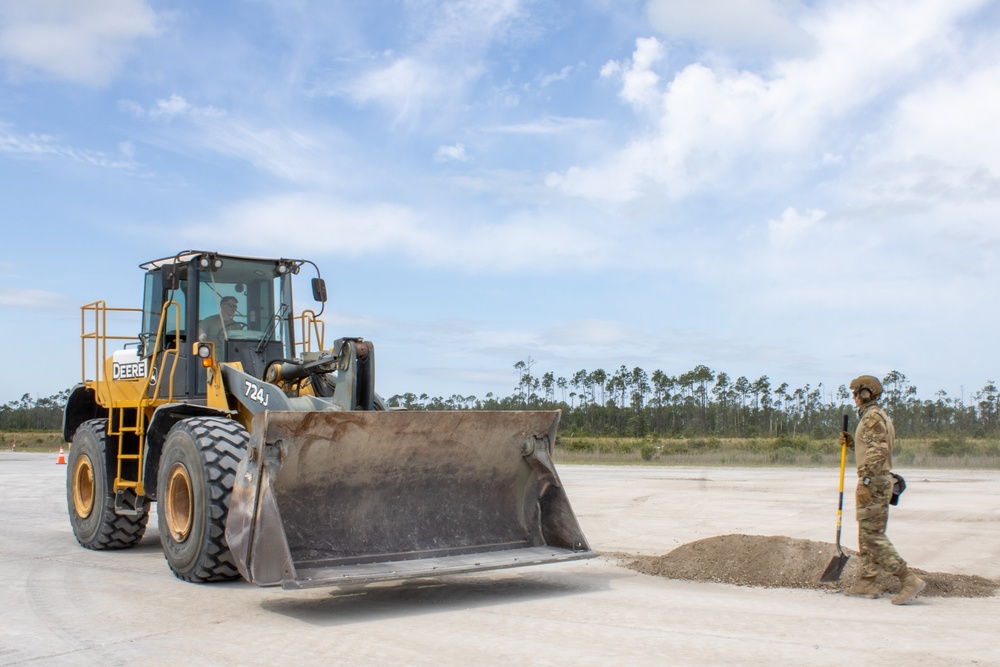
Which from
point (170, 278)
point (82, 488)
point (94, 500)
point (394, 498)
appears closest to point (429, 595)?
point (394, 498)

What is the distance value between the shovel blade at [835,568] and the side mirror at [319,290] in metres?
5.85

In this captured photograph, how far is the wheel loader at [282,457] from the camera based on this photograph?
7.72m

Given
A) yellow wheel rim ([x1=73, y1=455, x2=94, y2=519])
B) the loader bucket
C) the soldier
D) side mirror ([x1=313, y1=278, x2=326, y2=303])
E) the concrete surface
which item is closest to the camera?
the concrete surface

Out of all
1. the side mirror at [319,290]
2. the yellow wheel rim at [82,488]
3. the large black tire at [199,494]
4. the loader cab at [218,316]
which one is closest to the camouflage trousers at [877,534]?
the large black tire at [199,494]

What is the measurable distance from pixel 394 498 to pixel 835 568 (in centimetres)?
386

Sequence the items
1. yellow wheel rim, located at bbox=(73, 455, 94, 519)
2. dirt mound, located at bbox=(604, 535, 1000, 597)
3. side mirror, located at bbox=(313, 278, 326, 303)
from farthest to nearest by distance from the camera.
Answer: yellow wheel rim, located at bbox=(73, 455, 94, 519), side mirror, located at bbox=(313, 278, 326, 303), dirt mound, located at bbox=(604, 535, 1000, 597)

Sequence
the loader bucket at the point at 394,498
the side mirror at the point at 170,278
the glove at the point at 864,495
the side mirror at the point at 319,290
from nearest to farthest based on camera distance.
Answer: the loader bucket at the point at 394,498 < the glove at the point at 864,495 < the side mirror at the point at 170,278 < the side mirror at the point at 319,290

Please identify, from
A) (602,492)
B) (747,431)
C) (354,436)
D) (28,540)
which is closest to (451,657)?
(354,436)

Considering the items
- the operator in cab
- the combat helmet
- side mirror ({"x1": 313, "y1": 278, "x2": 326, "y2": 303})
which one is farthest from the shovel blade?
the operator in cab

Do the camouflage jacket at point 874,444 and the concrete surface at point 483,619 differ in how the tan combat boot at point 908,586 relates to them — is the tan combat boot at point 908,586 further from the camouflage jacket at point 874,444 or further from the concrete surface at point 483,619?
the camouflage jacket at point 874,444

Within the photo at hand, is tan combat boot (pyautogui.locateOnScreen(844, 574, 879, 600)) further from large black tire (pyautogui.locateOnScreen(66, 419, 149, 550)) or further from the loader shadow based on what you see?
large black tire (pyautogui.locateOnScreen(66, 419, 149, 550))

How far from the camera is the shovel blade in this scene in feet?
26.6

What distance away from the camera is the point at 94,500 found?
11250 mm

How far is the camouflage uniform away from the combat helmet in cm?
12
